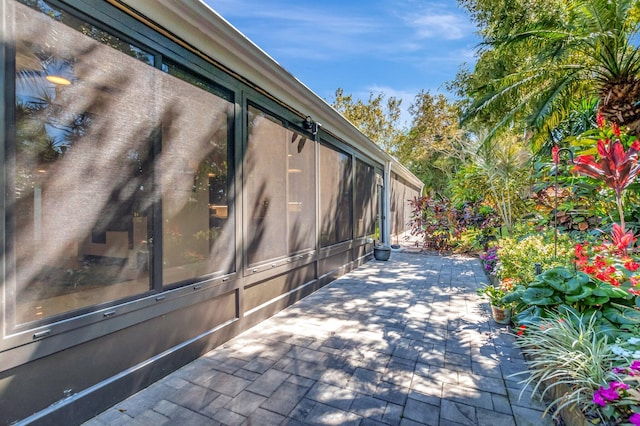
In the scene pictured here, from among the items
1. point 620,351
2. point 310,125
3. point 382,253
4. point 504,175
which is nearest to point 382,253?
point 382,253

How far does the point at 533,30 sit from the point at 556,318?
16.6 feet

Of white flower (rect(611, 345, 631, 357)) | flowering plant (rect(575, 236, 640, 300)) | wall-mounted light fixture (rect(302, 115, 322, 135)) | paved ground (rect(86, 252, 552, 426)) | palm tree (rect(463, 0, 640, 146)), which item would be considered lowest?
paved ground (rect(86, 252, 552, 426))

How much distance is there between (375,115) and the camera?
18406 mm

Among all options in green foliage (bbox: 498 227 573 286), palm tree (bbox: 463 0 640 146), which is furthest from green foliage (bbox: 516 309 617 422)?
palm tree (bbox: 463 0 640 146)

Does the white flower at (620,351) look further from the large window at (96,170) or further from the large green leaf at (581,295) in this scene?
the large window at (96,170)

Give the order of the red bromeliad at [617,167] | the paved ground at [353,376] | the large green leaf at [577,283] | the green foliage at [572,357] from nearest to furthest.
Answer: the green foliage at [572,357], the paved ground at [353,376], the large green leaf at [577,283], the red bromeliad at [617,167]

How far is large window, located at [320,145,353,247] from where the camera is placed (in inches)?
220

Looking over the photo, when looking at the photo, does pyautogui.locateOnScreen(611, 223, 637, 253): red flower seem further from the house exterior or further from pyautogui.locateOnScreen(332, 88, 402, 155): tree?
pyautogui.locateOnScreen(332, 88, 402, 155): tree

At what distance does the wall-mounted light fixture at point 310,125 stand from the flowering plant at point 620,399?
4322mm

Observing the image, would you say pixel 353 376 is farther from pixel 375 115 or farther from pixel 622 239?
pixel 375 115

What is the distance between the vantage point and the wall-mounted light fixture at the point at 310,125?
4.87 m

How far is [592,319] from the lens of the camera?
2.40 metres

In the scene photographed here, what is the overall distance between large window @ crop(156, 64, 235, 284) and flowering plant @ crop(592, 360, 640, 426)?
293cm

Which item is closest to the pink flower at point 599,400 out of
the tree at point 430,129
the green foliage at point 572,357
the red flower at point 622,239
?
the green foliage at point 572,357
